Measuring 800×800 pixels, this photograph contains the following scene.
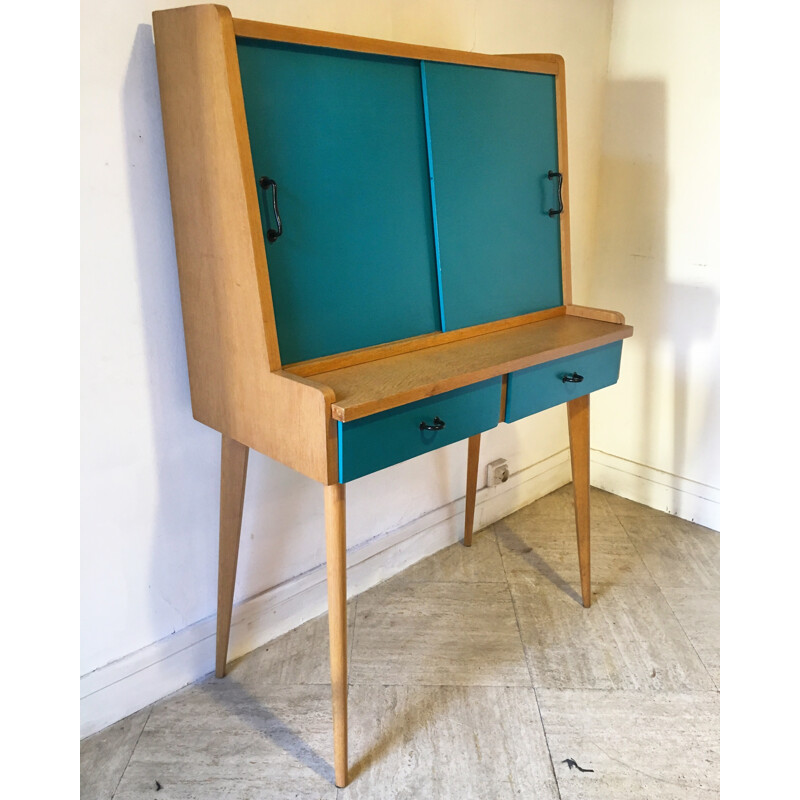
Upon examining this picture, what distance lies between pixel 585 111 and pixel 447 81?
110cm

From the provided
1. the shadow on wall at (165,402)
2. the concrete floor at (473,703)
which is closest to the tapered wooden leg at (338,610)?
the concrete floor at (473,703)

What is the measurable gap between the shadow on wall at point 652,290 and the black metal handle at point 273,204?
167cm

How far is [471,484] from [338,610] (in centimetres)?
104

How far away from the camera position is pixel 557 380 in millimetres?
1778

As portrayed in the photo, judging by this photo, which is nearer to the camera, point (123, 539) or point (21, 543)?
point (21, 543)

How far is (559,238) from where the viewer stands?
203cm

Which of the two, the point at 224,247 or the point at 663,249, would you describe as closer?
the point at 224,247

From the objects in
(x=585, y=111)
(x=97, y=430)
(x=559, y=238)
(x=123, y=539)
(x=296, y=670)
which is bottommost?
(x=296, y=670)

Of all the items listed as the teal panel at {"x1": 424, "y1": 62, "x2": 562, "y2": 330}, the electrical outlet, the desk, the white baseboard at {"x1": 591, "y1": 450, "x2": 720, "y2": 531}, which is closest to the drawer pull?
the desk

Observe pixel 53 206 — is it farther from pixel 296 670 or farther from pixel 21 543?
pixel 296 670

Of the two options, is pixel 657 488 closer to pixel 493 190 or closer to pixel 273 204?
pixel 493 190

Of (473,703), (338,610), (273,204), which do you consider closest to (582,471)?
(473,703)

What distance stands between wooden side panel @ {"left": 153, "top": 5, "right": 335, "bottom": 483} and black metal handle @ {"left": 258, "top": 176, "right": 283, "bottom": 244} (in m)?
0.06

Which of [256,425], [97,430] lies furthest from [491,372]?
[97,430]
